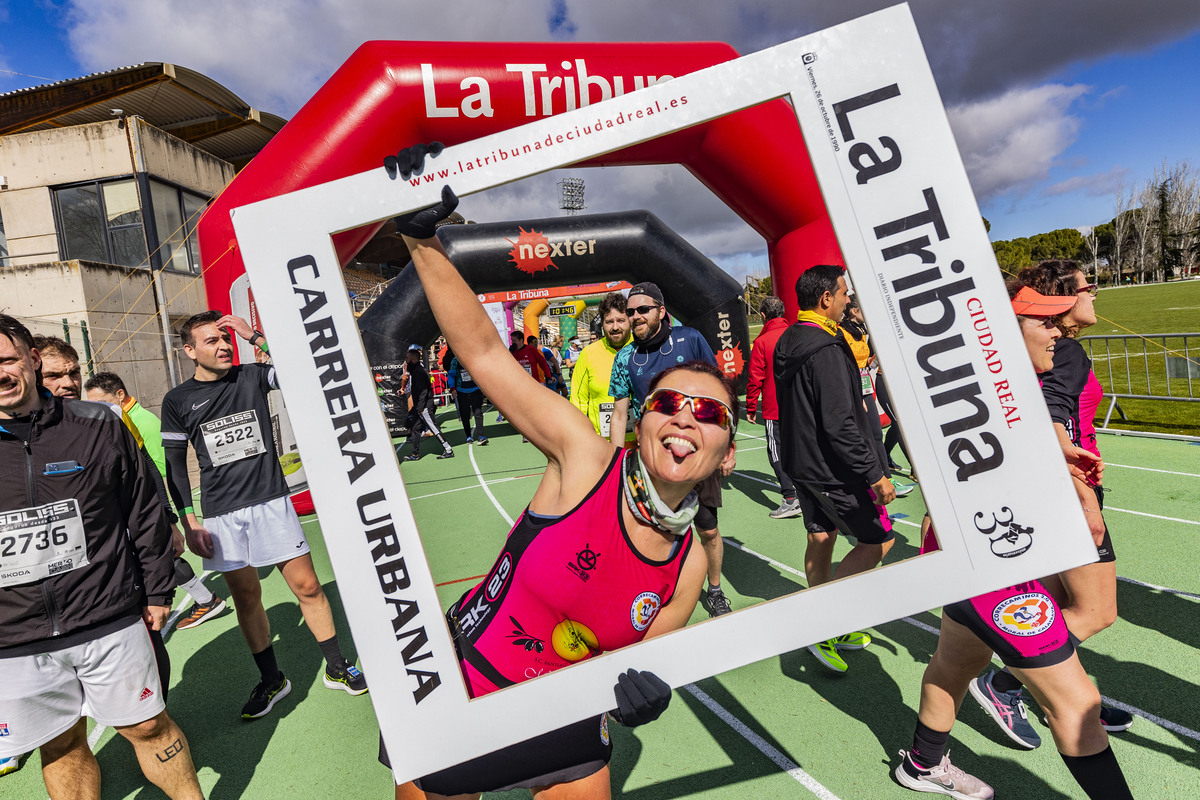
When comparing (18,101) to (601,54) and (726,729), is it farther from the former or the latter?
(726,729)

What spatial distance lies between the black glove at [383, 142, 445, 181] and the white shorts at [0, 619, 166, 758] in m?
1.93

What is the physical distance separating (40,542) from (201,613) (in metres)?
2.96

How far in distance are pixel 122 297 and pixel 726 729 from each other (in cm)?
1603

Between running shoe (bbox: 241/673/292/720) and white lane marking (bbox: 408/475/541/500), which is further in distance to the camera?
white lane marking (bbox: 408/475/541/500)

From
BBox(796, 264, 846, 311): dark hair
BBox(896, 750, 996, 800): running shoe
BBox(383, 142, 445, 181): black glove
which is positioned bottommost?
BBox(896, 750, 996, 800): running shoe

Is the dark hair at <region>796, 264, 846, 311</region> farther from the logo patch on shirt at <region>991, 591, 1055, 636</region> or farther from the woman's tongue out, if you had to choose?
the woman's tongue out

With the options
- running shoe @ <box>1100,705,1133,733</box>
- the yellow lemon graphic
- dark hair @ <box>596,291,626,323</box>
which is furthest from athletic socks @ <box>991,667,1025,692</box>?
dark hair @ <box>596,291,626,323</box>

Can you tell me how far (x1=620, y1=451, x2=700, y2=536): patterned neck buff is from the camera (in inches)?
55.0

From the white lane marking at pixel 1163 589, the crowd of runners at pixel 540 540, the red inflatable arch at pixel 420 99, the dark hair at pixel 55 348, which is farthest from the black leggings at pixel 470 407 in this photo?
Answer: the white lane marking at pixel 1163 589

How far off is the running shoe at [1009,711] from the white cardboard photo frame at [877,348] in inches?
59.7

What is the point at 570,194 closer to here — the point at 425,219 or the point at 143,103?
the point at 143,103

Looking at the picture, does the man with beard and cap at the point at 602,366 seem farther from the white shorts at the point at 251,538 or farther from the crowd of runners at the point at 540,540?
the white shorts at the point at 251,538

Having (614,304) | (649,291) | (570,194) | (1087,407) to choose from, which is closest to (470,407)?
(614,304)

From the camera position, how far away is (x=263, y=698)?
3166 millimetres
